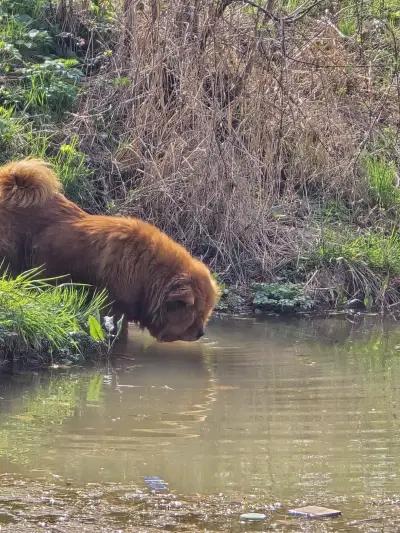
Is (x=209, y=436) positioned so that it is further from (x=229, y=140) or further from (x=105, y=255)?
(x=229, y=140)

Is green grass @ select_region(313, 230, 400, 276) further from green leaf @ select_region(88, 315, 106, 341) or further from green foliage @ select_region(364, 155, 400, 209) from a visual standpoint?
green leaf @ select_region(88, 315, 106, 341)

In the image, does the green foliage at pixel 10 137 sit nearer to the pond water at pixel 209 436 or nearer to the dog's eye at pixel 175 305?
the pond water at pixel 209 436

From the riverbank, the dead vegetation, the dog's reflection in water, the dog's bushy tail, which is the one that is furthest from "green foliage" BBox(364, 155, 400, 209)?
the dog's bushy tail

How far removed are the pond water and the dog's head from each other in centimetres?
18

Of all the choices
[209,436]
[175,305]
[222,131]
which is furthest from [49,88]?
[209,436]

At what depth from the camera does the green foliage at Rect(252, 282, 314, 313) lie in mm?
10250

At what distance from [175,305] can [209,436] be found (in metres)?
2.45

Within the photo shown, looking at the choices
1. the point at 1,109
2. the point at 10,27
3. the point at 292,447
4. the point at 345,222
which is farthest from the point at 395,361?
the point at 10,27

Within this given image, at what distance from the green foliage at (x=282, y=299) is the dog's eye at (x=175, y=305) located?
175cm

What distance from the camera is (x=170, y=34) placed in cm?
1122

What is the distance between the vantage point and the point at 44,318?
7.84m

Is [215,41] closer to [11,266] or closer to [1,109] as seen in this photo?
[1,109]

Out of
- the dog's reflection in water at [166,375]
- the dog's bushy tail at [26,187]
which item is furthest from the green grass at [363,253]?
the dog's bushy tail at [26,187]

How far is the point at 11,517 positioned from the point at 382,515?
1.58m
